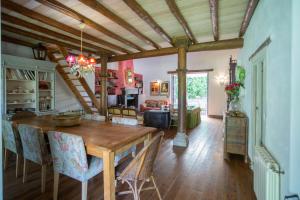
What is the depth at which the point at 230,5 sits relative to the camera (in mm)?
2570

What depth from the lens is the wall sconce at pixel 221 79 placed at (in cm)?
836

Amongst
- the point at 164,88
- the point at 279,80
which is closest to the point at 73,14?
the point at 279,80

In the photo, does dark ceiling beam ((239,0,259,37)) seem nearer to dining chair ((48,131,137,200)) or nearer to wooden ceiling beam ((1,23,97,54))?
dining chair ((48,131,137,200))

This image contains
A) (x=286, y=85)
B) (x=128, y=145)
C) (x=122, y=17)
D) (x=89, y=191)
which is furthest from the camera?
(x=122, y=17)

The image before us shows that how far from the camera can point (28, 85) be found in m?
4.58

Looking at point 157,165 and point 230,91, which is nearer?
point 157,165

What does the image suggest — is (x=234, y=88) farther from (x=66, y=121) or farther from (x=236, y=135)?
(x=66, y=121)

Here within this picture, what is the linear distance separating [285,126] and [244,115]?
1973mm

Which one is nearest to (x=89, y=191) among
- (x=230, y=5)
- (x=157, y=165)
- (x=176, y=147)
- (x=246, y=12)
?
(x=157, y=165)

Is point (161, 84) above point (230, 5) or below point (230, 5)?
below

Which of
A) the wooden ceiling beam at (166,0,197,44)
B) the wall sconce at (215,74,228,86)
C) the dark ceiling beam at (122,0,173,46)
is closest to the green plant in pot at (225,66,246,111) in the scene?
the wooden ceiling beam at (166,0,197,44)

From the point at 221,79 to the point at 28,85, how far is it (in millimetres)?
8241

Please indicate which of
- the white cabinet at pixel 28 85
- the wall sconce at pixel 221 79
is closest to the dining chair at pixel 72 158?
the white cabinet at pixel 28 85

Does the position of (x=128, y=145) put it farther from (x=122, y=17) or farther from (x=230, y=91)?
(x=230, y=91)
